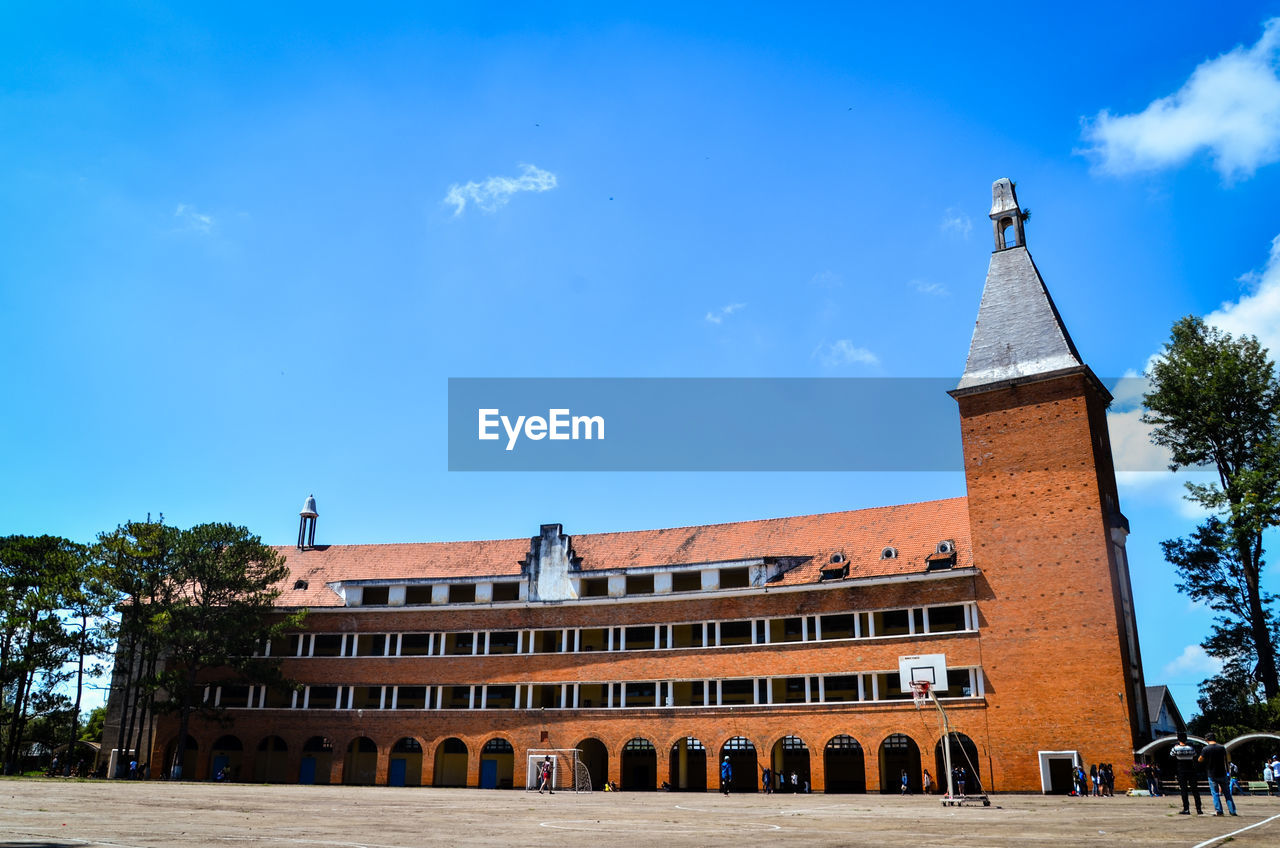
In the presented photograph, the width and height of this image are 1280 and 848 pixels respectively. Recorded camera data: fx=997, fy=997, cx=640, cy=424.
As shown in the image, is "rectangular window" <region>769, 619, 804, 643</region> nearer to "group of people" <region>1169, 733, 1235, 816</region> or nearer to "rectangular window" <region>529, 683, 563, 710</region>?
"rectangular window" <region>529, 683, 563, 710</region>

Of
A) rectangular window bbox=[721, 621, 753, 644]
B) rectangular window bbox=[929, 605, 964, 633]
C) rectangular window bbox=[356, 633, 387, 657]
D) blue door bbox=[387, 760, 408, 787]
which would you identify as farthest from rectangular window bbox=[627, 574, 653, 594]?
blue door bbox=[387, 760, 408, 787]

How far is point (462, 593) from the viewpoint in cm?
5403

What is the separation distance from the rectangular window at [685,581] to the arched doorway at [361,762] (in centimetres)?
1834

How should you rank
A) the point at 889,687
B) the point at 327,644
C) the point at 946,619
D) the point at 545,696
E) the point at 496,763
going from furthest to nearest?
the point at 327,644
the point at 545,696
the point at 496,763
the point at 889,687
the point at 946,619

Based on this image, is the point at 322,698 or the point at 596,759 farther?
the point at 322,698

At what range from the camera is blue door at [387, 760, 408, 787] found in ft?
170

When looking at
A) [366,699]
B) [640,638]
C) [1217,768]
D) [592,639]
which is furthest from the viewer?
[366,699]

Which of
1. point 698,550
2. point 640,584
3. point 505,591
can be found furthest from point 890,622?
point 505,591

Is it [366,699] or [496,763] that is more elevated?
[366,699]

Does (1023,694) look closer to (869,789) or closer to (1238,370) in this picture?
(869,789)

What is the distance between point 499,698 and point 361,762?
9.21 m

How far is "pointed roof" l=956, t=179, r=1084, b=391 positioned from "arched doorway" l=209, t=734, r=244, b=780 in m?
42.5

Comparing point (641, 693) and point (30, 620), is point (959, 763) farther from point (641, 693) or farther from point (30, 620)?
point (30, 620)

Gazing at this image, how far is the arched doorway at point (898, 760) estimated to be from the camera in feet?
147
